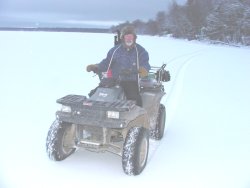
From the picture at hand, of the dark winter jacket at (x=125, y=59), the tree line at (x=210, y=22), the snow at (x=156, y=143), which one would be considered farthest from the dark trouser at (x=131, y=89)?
the tree line at (x=210, y=22)

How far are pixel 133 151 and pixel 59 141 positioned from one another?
0.92 meters

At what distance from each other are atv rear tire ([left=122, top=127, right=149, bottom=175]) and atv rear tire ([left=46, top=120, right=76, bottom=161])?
Result: 784 millimetres

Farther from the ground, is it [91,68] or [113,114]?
[91,68]

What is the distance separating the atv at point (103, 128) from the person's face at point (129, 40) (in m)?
0.61

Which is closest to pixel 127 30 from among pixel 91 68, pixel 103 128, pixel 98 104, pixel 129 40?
pixel 129 40

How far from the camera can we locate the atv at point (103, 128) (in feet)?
15.8

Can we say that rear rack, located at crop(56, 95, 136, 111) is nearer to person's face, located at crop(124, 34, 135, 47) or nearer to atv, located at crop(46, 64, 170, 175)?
atv, located at crop(46, 64, 170, 175)

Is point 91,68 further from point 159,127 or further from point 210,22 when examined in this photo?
point 210,22

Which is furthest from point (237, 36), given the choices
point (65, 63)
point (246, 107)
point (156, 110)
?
point (156, 110)

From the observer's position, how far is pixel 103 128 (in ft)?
16.4

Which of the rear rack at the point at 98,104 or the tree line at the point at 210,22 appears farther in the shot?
the tree line at the point at 210,22

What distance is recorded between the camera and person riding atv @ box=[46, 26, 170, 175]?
190 inches

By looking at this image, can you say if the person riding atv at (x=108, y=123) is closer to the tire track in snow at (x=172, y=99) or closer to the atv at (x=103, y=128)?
the atv at (x=103, y=128)

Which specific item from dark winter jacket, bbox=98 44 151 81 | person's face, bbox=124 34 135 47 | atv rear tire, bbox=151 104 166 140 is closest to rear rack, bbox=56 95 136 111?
dark winter jacket, bbox=98 44 151 81
